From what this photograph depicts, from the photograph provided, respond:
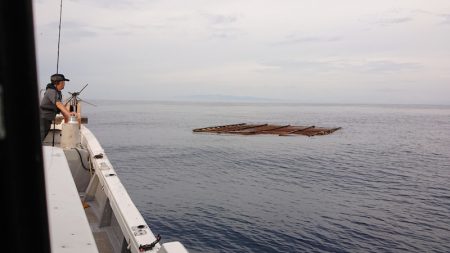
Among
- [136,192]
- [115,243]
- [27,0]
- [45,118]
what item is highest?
[27,0]

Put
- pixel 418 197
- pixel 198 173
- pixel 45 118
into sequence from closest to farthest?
pixel 45 118, pixel 418 197, pixel 198 173

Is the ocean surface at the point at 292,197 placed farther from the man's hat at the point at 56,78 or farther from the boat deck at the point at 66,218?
the boat deck at the point at 66,218

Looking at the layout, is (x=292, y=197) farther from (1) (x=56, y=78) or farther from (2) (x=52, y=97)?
(1) (x=56, y=78)

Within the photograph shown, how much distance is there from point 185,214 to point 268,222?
4798 mm

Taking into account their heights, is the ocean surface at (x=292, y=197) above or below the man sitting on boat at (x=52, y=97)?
below

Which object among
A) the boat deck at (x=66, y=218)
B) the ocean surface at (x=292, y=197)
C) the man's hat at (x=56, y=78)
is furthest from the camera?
the ocean surface at (x=292, y=197)

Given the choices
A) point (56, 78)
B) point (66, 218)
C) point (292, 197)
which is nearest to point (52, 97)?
point (56, 78)

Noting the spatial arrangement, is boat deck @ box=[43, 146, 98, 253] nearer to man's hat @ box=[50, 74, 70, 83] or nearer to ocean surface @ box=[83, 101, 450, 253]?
man's hat @ box=[50, 74, 70, 83]

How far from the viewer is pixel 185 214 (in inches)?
788

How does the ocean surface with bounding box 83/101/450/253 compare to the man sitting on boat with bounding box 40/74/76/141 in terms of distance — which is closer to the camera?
the man sitting on boat with bounding box 40/74/76/141

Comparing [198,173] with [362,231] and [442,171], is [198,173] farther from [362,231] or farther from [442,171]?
[442,171]

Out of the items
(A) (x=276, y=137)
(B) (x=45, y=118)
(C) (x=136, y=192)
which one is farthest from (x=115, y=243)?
(A) (x=276, y=137)

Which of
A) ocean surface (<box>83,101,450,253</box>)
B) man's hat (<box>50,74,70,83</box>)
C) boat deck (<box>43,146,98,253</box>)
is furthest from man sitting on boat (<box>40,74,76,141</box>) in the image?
ocean surface (<box>83,101,450,253</box>)

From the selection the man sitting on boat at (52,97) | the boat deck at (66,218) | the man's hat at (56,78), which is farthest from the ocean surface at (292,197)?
the boat deck at (66,218)
